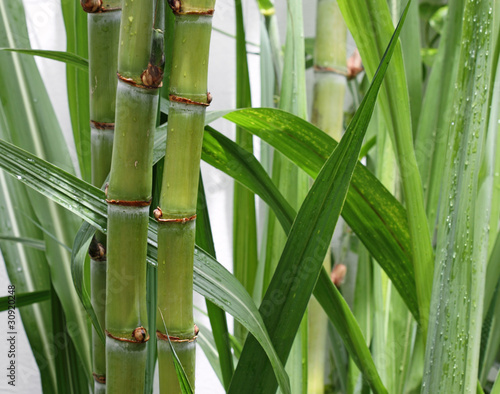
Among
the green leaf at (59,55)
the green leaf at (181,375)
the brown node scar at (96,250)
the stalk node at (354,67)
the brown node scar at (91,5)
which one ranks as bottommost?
the green leaf at (181,375)

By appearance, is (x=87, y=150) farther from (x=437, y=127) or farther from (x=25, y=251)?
(x=437, y=127)

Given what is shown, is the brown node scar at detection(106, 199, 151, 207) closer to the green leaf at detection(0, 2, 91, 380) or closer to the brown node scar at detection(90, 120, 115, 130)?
the brown node scar at detection(90, 120, 115, 130)

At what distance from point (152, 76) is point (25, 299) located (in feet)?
0.76

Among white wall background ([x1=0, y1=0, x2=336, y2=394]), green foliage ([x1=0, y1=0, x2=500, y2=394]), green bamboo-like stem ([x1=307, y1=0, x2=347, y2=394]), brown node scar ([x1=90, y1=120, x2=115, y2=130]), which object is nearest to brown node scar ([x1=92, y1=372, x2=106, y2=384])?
green foliage ([x1=0, y1=0, x2=500, y2=394])

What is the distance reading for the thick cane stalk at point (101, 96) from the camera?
0.68 feet

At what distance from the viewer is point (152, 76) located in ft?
0.57

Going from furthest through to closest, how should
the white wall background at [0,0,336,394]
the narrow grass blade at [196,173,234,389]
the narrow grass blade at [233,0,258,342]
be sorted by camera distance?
the white wall background at [0,0,336,394], the narrow grass blade at [233,0,258,342], the narrow grass blade at [196,173,234,389]

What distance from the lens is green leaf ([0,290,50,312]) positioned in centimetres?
30

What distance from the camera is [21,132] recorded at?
13.1 inches

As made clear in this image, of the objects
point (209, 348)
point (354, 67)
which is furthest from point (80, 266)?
point (354, 67)

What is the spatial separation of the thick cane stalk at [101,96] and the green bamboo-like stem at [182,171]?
5 cm

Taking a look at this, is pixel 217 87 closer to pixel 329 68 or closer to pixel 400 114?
pixel 329 68

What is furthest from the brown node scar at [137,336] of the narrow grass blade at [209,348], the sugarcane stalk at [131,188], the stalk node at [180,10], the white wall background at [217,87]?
the white wall background at [217,87]

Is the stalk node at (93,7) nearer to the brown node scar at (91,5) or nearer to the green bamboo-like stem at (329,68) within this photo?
the brown node scar at (91,5)
